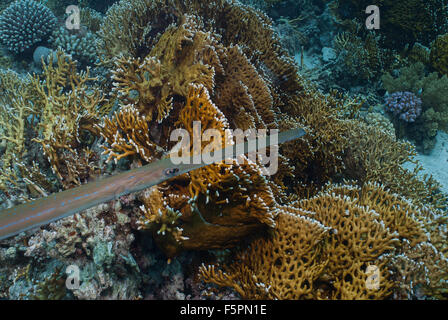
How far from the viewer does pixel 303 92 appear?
16.9ft

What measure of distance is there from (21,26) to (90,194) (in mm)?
7327

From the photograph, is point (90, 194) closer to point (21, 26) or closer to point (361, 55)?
point (21, 26)

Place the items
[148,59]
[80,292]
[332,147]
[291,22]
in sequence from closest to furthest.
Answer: [80,292], [148,59], [332,147], [291,22]

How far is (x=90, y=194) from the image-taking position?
7.35 feet

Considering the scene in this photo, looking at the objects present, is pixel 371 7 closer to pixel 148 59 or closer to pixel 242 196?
pixel 148 59

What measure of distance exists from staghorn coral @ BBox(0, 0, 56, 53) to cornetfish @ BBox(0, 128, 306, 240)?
687cm

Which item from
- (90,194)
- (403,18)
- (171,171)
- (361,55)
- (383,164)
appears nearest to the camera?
(90,194)

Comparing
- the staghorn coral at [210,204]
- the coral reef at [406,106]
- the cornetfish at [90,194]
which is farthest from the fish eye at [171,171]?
the coral reef at [406,106]

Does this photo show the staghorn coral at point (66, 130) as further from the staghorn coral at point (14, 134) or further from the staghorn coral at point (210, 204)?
the staghorn coral at point (210, 204)

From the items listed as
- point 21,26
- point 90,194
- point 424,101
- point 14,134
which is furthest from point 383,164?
point 21,26

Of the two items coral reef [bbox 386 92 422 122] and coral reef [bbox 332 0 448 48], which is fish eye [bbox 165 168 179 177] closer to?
coral reef [bbox 386 92 422 122]

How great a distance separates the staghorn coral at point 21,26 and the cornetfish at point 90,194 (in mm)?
6872
